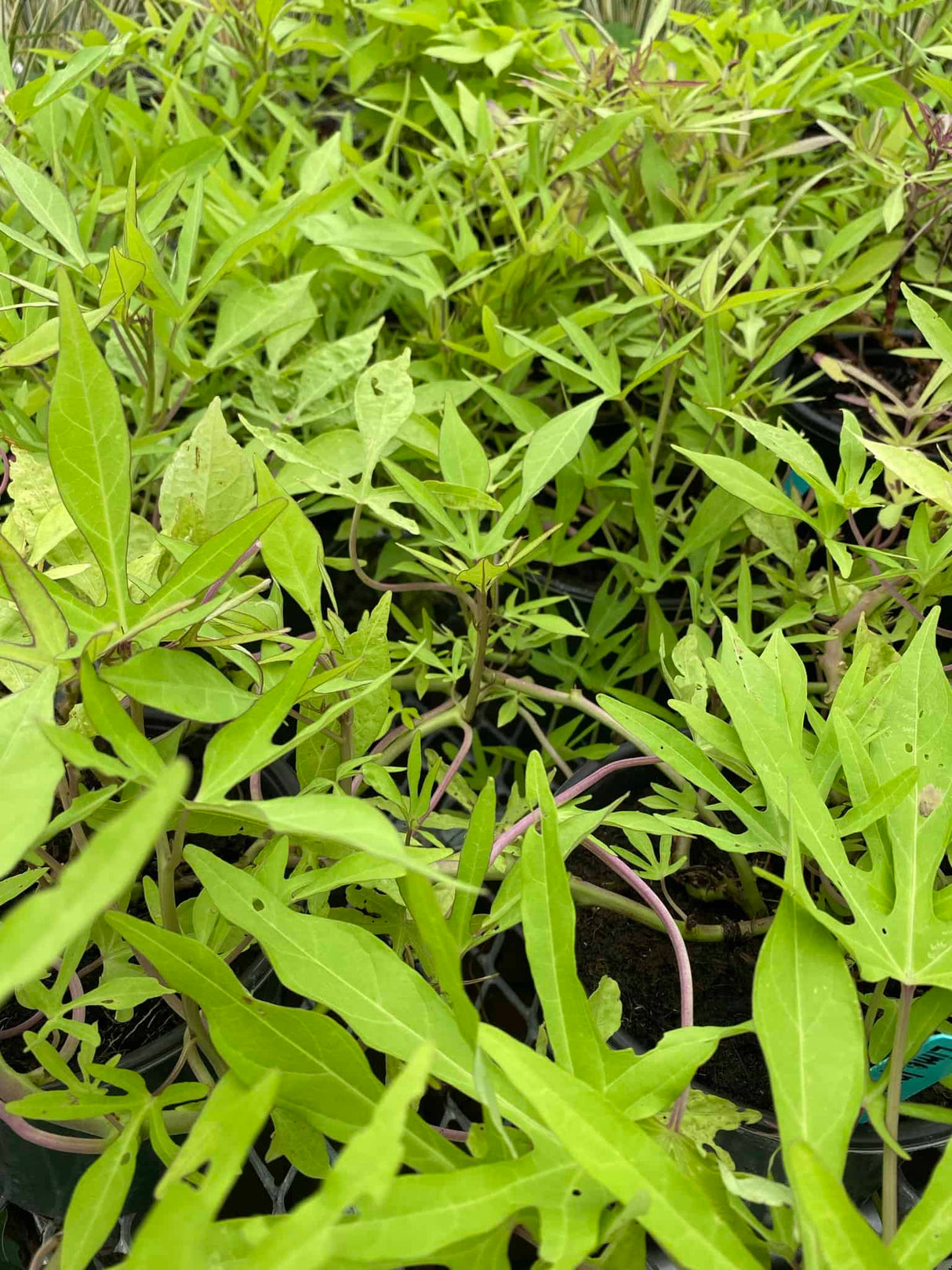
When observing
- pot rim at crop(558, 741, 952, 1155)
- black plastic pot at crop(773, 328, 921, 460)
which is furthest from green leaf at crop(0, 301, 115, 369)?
black plastic pot at crop(773, 328, 921, 460)

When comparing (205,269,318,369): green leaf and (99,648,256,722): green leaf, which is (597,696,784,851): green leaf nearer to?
(99,648,256,722): green leaf

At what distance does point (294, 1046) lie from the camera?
32 cm

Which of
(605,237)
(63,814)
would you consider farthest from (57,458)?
(605,237)

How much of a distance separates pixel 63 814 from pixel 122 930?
5cm

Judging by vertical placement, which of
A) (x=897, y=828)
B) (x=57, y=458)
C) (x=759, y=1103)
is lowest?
(x=759, y=1103)

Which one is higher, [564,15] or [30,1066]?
[564,15]

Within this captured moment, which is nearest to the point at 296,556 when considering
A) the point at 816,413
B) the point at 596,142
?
the point at 596,142

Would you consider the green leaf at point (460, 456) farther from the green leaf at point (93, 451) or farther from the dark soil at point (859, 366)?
the dark soil at point (859, 366)

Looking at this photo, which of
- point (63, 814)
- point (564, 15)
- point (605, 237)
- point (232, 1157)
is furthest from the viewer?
point (564, 15)

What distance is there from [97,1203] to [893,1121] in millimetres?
289

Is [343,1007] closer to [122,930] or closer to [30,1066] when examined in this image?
[122,930]

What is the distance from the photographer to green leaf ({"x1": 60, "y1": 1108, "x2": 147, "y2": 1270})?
0.32 meters

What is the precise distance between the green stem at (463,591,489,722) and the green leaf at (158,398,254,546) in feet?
0.47

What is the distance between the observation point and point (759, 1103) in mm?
512
